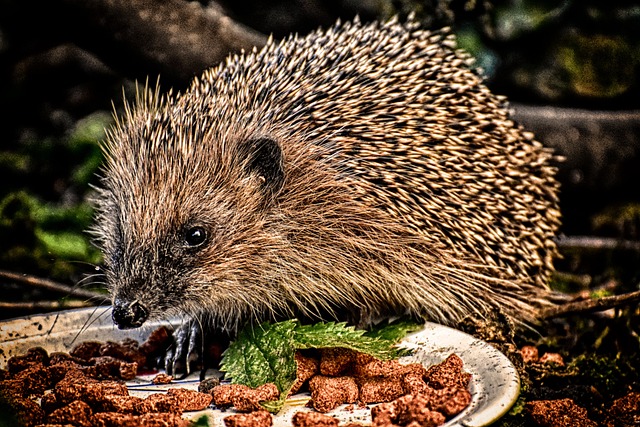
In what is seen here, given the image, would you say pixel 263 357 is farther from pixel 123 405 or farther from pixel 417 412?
pixel 417 412

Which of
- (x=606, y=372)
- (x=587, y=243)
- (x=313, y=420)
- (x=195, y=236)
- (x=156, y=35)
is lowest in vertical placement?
(x=587, y=243)

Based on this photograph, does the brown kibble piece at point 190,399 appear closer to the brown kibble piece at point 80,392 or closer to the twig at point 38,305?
the brown kibble piece at point 80,392

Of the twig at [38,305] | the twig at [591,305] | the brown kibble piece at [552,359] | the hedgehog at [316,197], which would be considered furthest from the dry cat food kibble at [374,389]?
the twig at [38,305]

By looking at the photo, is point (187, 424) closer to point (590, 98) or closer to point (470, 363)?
point (470, 363)

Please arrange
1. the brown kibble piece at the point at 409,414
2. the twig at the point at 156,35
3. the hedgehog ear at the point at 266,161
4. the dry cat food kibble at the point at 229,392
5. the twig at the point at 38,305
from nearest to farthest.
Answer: the brown kibble piece at the point at 409,414
the dry cat food kibble at the point at 229,392
the hedgehog ear at the point at 266,161
the twig at the point at 38,305
the twig at the point at 156,35

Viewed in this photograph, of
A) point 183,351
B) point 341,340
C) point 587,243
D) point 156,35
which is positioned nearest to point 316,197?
point 341,340

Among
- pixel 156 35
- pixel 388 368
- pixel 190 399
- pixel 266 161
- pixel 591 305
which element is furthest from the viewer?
pixel 156 35
